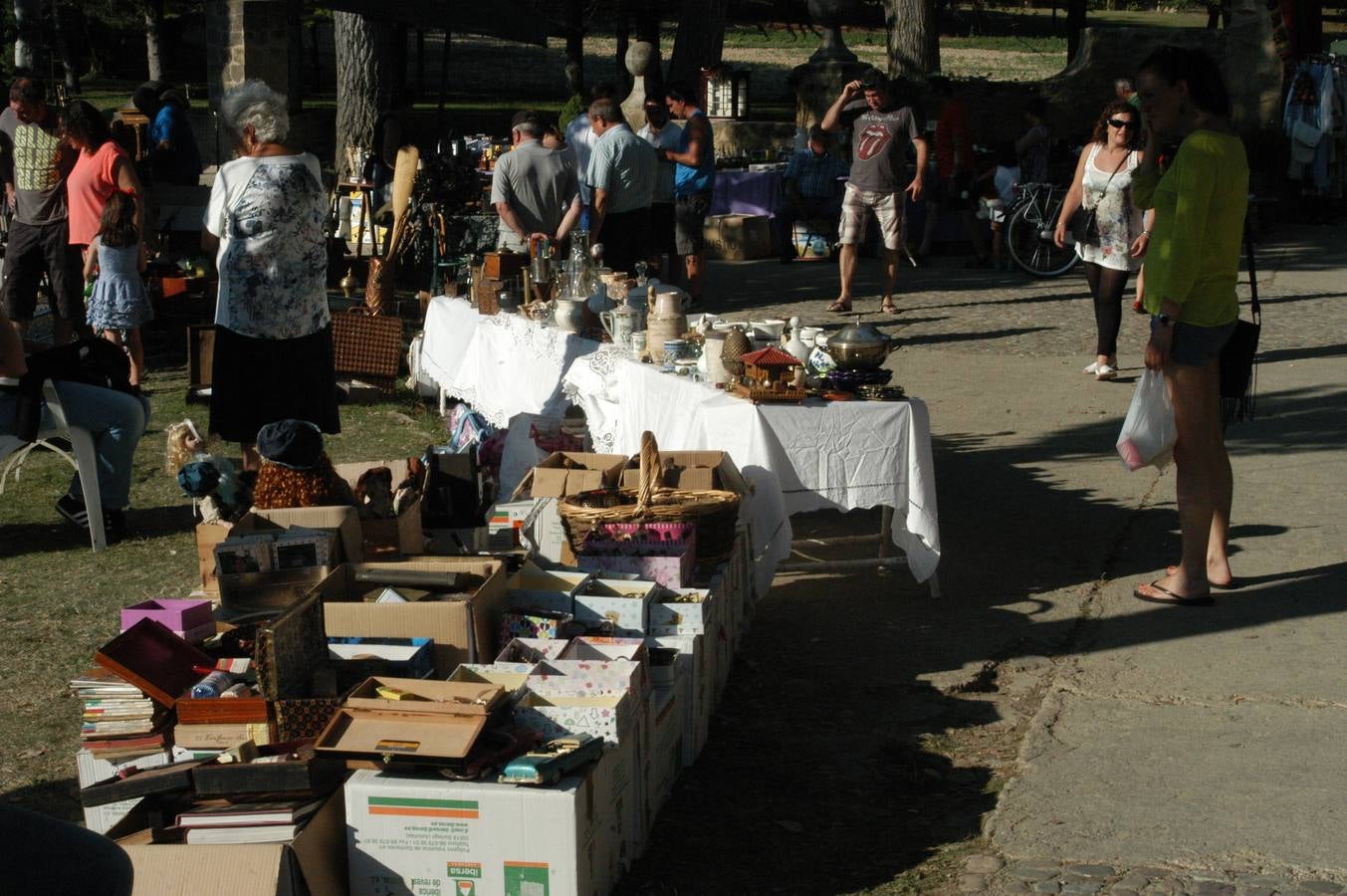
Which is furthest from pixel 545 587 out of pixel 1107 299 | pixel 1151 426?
pixel 1107 299

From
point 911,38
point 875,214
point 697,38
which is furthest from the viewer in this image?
point 911,38

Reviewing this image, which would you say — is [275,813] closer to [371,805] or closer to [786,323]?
[371,805]

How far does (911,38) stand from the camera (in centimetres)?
2022

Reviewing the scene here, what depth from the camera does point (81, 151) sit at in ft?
30.2

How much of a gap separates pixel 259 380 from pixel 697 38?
1226 cm

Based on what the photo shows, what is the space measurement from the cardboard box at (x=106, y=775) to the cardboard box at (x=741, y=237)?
40.9 feet

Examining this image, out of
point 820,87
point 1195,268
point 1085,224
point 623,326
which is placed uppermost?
point 820,87

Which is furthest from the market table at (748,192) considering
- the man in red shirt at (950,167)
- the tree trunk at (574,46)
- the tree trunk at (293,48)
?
the tree trunk at (574,46)

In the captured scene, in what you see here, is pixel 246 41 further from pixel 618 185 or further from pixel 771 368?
pixel 771 368

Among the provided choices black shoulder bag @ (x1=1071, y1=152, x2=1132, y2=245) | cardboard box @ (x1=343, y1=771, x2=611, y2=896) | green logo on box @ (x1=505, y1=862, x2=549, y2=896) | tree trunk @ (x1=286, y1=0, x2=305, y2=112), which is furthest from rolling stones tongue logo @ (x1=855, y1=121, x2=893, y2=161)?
green logo on box @ (x1=505, y1=862, x2=549, y2=896)

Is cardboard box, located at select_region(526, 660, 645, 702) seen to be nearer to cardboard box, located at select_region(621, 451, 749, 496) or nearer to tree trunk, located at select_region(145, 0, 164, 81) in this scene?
cardboard box, located at select_region(621, 451, 749, 496)

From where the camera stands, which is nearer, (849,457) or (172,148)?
(849,457)

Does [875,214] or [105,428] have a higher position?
[875,214]

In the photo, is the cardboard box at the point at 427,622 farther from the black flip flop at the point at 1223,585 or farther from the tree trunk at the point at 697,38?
the tree trunk at the point at 697,38
